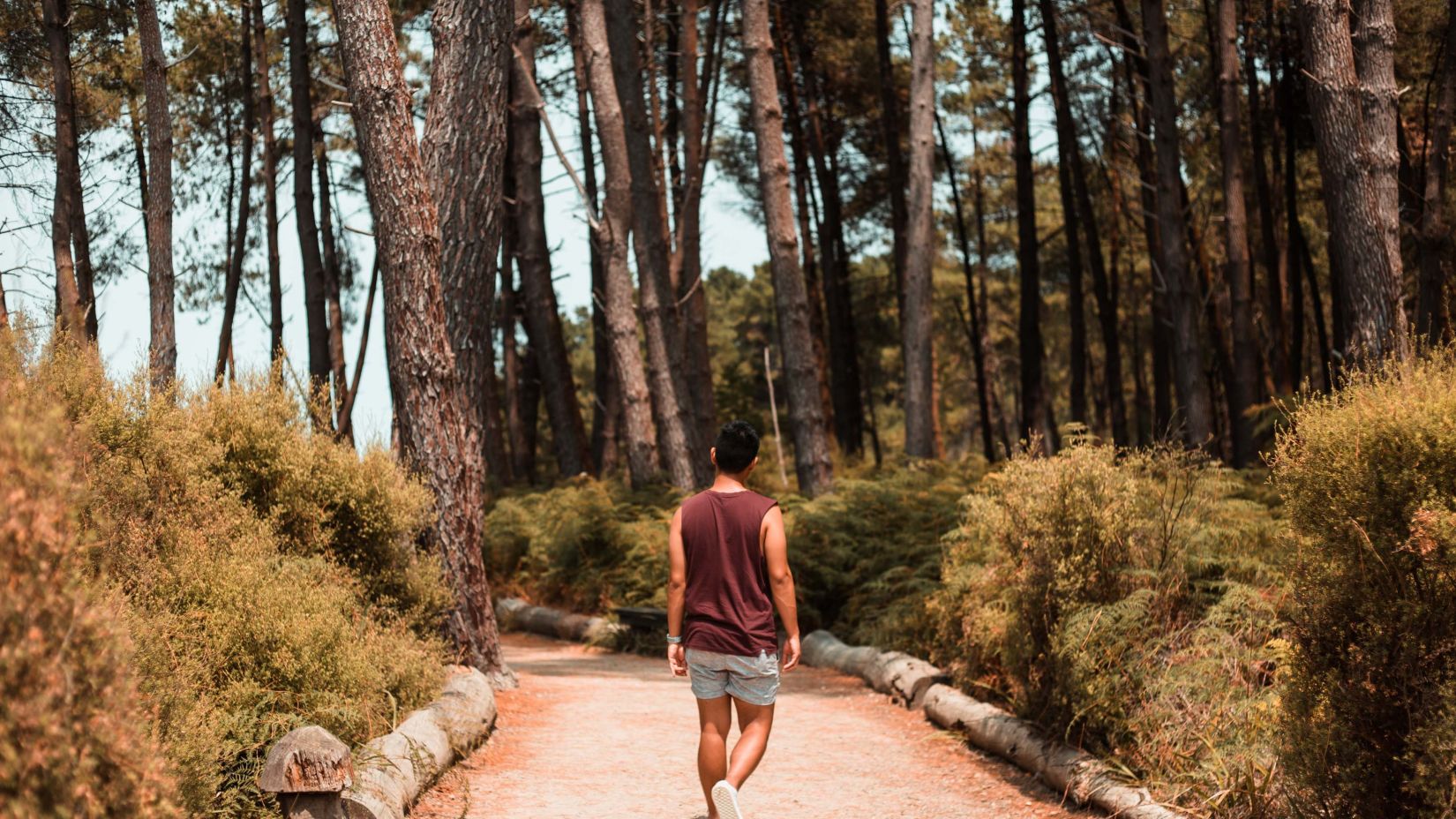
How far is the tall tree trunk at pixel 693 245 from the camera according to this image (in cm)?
1981

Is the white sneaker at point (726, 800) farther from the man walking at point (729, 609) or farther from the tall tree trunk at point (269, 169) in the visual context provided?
the tall tree trunk at point (269, 169)

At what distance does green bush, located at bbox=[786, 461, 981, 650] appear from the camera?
12820mm

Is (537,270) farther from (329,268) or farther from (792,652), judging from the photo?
(792,652)

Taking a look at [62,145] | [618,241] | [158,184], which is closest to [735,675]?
[618,241]

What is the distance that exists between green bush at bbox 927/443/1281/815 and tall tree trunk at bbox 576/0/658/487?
28.4 feet

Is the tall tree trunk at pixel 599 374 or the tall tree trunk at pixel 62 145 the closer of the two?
the tall tree trunk at pixel 62 145

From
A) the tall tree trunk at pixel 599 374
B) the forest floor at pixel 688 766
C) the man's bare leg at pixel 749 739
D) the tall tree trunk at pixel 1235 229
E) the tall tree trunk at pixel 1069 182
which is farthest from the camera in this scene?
the tall tree trunk at pixel 599 374

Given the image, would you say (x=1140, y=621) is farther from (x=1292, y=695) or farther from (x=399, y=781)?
(x=399, y=781)

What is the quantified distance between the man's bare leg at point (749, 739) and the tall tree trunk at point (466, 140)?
239 inches

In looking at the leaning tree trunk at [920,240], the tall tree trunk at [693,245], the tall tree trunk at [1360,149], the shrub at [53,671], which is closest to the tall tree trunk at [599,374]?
the tall tree trunk at [693,245]

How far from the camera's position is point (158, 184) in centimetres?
1642

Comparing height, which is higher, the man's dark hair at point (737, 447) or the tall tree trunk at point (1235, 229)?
the tall tree trunk at point (1235, 229)

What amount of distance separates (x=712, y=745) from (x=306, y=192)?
16043 millimetres

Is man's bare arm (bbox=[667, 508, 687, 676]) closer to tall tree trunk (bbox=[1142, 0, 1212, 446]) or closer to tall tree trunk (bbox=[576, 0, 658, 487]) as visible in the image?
tall tree trunk (bbox=[576, 0, 658, 487])
